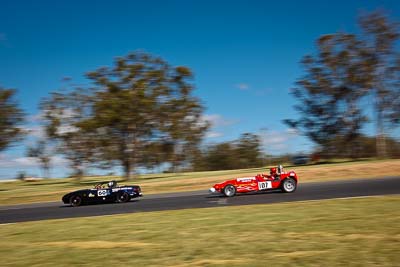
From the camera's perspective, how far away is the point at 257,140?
81.3 m

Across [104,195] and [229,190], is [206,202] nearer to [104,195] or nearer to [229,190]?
[229,190]

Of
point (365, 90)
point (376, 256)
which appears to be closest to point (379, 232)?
point (376, 256)

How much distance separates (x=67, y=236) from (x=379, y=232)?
6716mm

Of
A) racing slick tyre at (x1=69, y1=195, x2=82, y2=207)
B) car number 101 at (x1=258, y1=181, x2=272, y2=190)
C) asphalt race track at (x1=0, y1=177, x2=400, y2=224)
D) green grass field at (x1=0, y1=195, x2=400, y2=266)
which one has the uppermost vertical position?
car number 101 at (x1=258, y1=181, x2=272, y2=190)

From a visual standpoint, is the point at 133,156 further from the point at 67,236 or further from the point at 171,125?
the point at 67,236

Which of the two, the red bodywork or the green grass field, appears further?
the red bodywork

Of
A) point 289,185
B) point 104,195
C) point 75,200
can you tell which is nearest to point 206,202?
point 289,185

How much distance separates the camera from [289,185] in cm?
1909

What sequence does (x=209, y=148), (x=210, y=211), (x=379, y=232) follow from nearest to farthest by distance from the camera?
(x=379, y=232) → (x=210, y=211) → (x=209, y=148)

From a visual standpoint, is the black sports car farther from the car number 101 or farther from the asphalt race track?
the car number 101

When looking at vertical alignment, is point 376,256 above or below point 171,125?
below

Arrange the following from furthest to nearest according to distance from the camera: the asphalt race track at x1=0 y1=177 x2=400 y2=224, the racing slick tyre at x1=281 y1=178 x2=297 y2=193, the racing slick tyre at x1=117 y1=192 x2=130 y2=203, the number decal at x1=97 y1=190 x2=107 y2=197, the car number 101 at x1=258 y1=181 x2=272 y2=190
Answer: the number decal at x1=97 y1=190 x2=107 y2=197
the racing slick tyre at x1=117 y1=192 x2=130 y2=203
the car number 101 at x1=258 y1=181 x2=272 y2=190
the racing slick tyre at x1=281 y1=178 x2=297 y2=193
the asphalt race track at x1=0 y1=177 x2=400 y2=224

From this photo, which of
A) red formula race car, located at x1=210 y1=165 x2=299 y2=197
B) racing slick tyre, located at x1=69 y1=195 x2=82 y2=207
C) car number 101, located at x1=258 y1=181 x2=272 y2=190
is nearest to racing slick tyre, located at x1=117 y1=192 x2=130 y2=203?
racing slick tyre, located at x1=69 y1=195 x2=82 y2=207

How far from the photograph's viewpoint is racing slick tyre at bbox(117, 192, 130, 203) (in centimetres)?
2077
